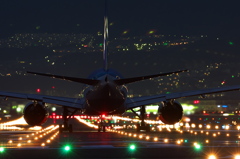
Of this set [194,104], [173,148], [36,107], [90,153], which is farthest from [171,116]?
[194,104]

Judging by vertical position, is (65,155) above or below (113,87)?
below

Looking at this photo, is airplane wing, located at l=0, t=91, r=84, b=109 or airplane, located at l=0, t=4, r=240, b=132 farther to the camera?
airplane wing, located at l=0, t=91, r=84, b=109

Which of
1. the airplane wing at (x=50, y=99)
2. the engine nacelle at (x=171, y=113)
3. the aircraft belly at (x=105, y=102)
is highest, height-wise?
the airplane wing at (x=50, y=99)

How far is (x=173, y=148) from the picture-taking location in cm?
3159

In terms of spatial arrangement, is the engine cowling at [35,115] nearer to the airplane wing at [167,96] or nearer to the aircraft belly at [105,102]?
the aircraft belly at [105,102]

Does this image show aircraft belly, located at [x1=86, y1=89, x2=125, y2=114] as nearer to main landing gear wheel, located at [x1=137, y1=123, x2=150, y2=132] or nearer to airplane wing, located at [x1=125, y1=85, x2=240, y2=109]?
airplane wing, located at [x1=125, y1=85, x2=240, y2=109]

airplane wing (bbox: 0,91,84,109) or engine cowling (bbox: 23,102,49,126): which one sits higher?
airplane wing (bbox: 0,91,84,109)

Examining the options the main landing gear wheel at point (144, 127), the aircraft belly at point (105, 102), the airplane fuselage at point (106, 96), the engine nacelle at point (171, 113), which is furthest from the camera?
the main landing gear wheel at point (144, 127)

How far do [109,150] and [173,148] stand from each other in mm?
3274

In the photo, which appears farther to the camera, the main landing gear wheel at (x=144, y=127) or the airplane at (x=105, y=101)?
the main landing gear wheel at (x=144, y=127)

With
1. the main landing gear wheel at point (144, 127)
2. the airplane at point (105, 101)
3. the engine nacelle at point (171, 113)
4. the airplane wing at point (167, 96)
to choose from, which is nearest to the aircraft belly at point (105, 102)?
the airplane at point (105, 101)

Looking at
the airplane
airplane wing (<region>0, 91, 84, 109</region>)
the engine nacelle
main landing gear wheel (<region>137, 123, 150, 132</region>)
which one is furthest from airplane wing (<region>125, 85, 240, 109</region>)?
→ airplane wing (<region>0, 91, 84, 109</region>)

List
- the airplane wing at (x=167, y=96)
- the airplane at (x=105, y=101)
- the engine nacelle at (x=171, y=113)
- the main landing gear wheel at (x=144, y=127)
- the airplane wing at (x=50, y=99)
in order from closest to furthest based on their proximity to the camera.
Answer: the airplane at (x=105, y=101) → the airplane wing at (x=50, y=99) → the engine nacelle at (x=171, y=113) → the airplane wing at (x=167, y=96) → the main landing gear wheel at (x=144, y=127)

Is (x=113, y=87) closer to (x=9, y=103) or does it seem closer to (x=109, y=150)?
(x=109, y=150)
